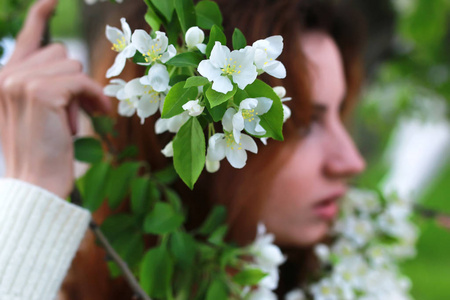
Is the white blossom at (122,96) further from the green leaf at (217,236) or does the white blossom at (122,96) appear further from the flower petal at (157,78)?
the green leaf at (217,236)

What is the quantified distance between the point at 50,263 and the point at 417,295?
1.95 metres

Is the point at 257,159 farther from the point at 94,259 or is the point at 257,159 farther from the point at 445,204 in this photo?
the point at 445,204

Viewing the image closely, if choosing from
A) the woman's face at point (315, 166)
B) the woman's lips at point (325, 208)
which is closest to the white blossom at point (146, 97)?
the woman's face at point (315, 166)

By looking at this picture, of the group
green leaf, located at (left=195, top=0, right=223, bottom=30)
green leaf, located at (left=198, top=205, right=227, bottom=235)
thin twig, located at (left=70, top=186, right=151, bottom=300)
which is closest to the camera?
green leaf, located at (left=195, top=0, right=223, bottom=30)

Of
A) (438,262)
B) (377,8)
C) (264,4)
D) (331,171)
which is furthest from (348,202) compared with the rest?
(438,262)

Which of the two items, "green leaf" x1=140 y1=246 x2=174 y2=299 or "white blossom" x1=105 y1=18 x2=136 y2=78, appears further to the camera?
"green leaf" x1=140 y1=246 x2=174 y2=299

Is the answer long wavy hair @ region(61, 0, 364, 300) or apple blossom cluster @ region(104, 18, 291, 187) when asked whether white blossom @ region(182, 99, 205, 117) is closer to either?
apple blossom cluster @ region(104, 18, 291, 187)

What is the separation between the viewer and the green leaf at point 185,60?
0.35 meters

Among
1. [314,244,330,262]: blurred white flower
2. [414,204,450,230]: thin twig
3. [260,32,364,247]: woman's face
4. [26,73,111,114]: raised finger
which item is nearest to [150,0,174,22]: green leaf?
[26,73,111,114]: raised finger

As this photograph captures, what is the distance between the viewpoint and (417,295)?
2092 millimetres

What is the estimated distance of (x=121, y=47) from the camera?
1.36 feet

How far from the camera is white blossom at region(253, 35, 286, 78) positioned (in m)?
0.35

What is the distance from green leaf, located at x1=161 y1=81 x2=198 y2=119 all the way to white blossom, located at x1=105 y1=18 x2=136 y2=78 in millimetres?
54

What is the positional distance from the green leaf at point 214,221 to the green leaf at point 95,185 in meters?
0.15
